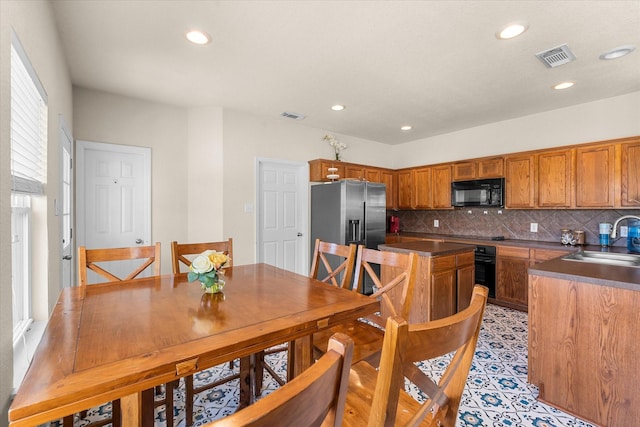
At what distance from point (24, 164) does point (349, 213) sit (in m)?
3.33

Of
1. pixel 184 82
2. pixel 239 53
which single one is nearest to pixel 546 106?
pixel 239 53

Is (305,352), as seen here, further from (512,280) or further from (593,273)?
(512,280)

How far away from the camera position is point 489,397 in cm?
200

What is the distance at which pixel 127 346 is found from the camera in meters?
0.96

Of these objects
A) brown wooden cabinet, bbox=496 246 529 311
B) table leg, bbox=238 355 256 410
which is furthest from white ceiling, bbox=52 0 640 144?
table leg, bbox=238 355 256 410

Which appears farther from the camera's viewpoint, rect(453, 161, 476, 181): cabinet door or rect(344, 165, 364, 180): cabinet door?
rect(344, 165, 364, 180): cabinet door

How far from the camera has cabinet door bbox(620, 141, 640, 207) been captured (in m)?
3.09

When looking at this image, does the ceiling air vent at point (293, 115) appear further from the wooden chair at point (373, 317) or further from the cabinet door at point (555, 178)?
the cabinet door at point (555, 178)

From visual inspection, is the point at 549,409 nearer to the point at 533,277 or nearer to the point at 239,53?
the point at 533,277

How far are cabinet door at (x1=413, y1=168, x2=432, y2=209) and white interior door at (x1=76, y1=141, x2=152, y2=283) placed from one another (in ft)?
13.6

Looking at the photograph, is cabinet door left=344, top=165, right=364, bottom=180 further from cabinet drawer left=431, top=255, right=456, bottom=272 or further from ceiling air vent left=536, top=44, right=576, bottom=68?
ceiling air vent left=536, top=44, right=576, bottom=68

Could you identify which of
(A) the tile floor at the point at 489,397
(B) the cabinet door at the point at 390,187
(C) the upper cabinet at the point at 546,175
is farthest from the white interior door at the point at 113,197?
(B) the cabinet door at the point at 390,187

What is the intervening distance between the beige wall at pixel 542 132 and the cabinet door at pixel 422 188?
1.23ft

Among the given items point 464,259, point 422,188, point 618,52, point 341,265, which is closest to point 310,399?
point 341,265
